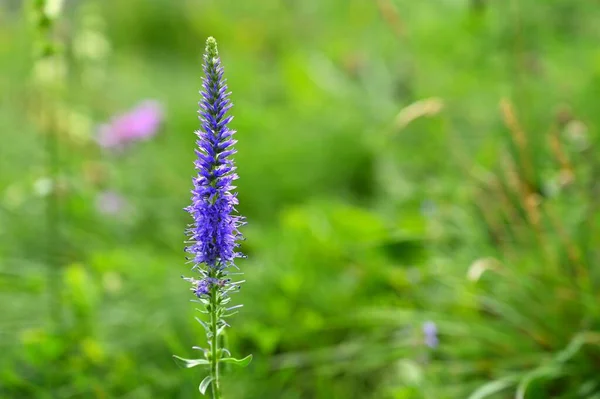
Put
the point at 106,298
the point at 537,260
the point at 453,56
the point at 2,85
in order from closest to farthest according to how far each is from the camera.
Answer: the point at 537,260 → the point at 106,298 → the point at 453,56 → the point at 2,85

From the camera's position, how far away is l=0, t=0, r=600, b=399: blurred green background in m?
2.11

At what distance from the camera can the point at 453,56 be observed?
144 inches

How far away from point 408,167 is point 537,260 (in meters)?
1.18

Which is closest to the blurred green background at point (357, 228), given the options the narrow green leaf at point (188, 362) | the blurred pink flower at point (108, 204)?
the blurred pink flower at point (108, 204)

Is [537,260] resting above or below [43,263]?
below

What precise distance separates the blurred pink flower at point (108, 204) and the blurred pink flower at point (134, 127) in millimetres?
242

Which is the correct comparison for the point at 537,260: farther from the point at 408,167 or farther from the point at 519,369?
the point at 408,167

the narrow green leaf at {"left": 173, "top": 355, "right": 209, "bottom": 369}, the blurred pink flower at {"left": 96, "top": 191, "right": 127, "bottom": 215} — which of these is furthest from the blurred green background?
the narrow green leaf at {"left": 173, "top": 355, "right": 209, "bottom": 369}

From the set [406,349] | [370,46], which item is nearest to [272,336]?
[406,349]

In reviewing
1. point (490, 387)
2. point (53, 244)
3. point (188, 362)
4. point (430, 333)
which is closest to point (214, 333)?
point (188, 362)

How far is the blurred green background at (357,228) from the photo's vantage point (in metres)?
2.11

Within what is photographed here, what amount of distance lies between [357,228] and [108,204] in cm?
113

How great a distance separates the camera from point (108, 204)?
3.18 metres

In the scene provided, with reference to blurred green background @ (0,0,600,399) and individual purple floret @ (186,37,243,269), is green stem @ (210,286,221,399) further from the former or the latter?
blurred green background @ (0,0,600,399)
